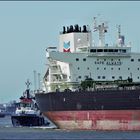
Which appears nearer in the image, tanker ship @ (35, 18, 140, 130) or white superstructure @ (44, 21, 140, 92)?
tanker ship @ (35, 18, 140, 130)

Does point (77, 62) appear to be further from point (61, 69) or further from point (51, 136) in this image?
point (51, 136)

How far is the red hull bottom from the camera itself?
64.3 meters

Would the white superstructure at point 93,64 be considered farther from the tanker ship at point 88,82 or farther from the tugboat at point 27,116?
the tugboat at point 27,116

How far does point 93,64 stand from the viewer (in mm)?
72312

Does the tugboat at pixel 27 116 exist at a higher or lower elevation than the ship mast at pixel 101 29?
lower

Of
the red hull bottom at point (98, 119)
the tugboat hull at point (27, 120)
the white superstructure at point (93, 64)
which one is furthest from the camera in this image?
the tugboat hull at point (27, 120)

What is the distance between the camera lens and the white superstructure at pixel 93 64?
7212 cm

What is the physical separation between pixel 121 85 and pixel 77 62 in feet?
23.2

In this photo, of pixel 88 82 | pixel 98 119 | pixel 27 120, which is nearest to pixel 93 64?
pixel 88 82

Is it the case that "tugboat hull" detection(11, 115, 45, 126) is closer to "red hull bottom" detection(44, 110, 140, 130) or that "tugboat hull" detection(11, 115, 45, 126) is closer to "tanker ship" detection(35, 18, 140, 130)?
"tanker ship" detection(35, 18, 140, 130)

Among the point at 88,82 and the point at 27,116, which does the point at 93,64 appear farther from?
the point at 27,116

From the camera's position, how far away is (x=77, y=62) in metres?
72.5

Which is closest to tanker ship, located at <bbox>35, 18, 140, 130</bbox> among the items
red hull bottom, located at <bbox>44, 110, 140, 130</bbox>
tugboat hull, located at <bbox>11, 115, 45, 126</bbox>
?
red hull bottom, located at <bbox>44, 110, 140, 130</bbox>

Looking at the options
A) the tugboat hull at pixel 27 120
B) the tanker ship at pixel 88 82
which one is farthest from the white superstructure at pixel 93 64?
the tugboat hull at pixel 27 120
